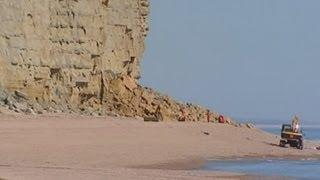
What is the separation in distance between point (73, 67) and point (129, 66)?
811cm

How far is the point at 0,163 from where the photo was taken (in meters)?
16.2

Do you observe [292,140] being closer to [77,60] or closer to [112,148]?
[77,60]

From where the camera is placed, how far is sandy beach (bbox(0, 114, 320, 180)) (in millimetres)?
16047

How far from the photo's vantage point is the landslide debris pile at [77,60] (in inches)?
1213

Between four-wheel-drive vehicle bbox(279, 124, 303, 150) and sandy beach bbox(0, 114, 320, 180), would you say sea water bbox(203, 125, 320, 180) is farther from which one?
four-wheel-drive vehicle bbox(279, 124, 303, 150)

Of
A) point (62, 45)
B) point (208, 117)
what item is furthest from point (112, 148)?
point (208, 117)

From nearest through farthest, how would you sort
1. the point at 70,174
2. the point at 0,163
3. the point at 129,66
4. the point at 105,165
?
the point at 70,174
the point at 0,163
the point at 105,165
the point at 129,66

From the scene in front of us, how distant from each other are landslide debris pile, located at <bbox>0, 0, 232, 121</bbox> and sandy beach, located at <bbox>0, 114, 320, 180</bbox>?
9.82 feet

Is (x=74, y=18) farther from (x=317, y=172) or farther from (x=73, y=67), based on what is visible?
(x=317, y=172)

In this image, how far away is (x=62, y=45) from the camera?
34.8 metres

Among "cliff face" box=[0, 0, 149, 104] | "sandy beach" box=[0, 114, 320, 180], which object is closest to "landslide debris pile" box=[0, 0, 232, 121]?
"cliff face" box=[0, 0, 149, 104]

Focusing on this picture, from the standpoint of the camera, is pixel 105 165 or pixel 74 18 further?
pixel 74 18

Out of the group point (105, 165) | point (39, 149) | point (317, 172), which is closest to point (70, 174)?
point (105, 165)

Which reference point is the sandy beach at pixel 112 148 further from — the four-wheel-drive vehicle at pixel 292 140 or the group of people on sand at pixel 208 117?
the group of people on sand at pixel 208 117
